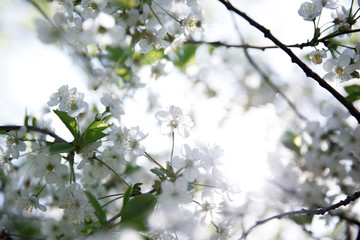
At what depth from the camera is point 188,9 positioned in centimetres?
189

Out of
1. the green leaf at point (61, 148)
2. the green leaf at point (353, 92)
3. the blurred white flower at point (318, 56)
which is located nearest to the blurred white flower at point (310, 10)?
the blurred white flower at point (318, 56)

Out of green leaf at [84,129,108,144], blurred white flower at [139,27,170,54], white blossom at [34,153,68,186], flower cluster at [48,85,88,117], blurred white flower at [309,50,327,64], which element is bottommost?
white blossom at [34,153,68,186]

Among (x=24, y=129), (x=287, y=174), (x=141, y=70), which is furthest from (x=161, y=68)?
(x=287, y=174)

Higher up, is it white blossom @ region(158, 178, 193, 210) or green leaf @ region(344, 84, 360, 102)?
green leaf @ region(344, 84, 360, 102)

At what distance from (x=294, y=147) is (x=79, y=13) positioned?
1.72 meters

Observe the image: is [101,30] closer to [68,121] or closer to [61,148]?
[68,121]

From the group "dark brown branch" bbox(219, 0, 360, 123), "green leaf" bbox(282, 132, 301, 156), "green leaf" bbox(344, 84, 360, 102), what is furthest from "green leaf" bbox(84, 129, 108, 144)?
"green leaf" bbox(282, 132, 301, 156)

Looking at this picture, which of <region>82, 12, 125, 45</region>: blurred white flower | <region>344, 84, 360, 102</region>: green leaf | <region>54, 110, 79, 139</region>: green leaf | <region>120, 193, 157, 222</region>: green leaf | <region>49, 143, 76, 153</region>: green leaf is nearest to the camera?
<region>120, 193, 157, 222</region>: green leaf

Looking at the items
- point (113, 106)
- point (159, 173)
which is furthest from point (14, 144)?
point (159, 173)

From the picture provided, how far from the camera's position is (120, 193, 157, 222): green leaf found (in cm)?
118

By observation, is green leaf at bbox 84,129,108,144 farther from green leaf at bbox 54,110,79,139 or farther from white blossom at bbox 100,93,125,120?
white blossom at bbox 100,93,125,120

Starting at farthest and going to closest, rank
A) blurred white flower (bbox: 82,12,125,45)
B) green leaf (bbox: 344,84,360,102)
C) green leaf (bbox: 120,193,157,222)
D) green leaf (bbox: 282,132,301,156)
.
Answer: green leaf (bbox: 282,132,301,156) → green leaf (bbox: 344,84,360,102) → blurred white flower (bbox: 82,12,125,45) → green leaf (bbox: 120,193,157,222)

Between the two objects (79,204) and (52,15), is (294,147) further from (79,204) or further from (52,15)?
(52,15)

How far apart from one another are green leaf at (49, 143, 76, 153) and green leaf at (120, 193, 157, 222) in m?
0.37
